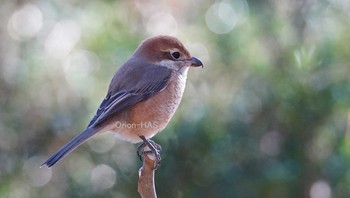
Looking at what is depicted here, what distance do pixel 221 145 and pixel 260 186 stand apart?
0.27m

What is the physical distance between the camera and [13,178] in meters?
4.40

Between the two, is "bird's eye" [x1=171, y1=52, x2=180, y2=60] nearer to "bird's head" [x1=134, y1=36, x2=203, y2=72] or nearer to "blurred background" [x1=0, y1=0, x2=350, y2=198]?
"bird's head" [x1=134, y1=36, x2=203, y2=72]

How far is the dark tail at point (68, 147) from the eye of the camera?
2952 mm

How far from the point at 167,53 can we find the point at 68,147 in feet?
2.29

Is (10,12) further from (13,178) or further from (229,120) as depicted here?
(229,120)

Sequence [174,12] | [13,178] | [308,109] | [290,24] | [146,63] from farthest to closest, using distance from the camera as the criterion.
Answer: [174,12] → [13,178] → [290,24] → [308,109] → [146,63]

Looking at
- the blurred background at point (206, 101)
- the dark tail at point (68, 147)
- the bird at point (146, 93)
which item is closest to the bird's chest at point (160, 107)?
the bird at point (146, 93)

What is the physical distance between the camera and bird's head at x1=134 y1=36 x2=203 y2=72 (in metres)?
3.45

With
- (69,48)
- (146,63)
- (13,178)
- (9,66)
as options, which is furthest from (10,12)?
Answer: (146,63)

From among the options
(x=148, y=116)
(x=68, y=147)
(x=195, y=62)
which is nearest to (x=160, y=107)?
(x=148, y=116)

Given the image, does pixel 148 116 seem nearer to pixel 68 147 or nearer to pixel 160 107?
pixel 160 107

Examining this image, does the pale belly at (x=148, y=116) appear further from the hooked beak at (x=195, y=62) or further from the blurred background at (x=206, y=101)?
the blurred background at (x=206, y=101)

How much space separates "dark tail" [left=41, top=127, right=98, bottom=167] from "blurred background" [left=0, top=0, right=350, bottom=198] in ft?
2.45

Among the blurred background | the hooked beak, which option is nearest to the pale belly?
the hooked beak
